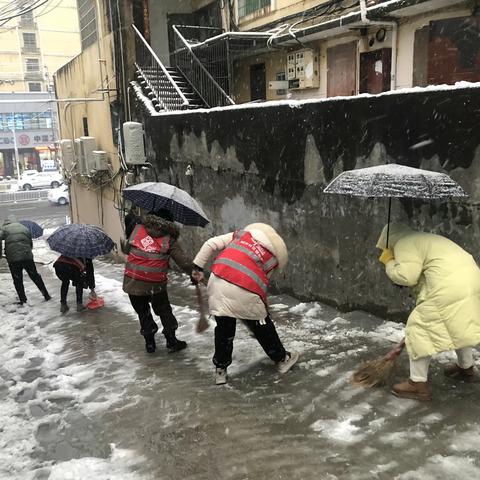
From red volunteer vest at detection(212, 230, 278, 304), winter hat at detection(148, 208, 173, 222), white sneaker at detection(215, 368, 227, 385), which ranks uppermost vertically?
winter hat at detection(148, 208, 173, 222)

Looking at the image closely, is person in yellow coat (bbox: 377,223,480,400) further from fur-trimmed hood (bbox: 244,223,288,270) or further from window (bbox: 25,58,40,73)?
window (bbox: 25,58,40,73)

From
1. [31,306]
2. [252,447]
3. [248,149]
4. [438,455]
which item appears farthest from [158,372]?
[31,306]

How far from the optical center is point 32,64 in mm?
47875

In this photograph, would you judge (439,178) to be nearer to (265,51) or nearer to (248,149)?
(248,149)

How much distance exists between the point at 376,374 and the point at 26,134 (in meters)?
48.0

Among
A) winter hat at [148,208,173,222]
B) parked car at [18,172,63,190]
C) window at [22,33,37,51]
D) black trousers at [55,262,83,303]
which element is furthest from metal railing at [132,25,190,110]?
window at [22,33,37,51]

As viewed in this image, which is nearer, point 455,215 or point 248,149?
point 455,215

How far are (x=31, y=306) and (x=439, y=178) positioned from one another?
6823mm

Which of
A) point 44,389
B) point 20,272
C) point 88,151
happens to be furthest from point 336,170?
point 88,151

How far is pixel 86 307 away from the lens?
24.0ft

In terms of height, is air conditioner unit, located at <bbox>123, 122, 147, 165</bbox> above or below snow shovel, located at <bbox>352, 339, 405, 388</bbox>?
above

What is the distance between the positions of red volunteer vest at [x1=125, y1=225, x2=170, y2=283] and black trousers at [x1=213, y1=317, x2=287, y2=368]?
101cm

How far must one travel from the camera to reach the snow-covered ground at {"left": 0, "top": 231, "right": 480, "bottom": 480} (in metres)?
2.99

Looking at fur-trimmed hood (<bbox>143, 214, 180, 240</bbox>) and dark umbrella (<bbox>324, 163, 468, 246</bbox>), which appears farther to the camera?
fur-trimmed hood (<bbox>143, 214, 180, 240</bbox>)
